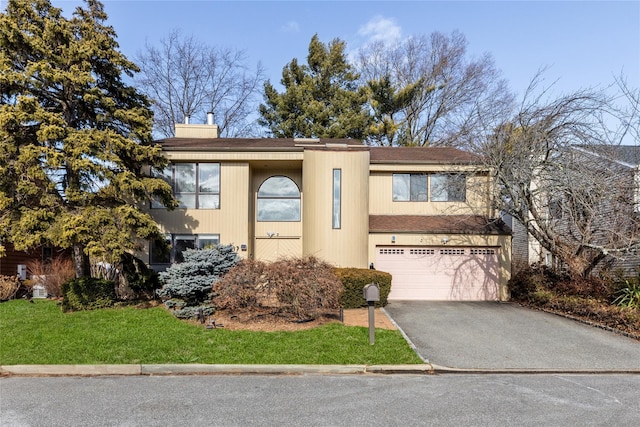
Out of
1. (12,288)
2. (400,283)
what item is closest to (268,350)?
(400,283)

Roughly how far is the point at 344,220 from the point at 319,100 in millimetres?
16990

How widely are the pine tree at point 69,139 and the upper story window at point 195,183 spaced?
2.06 metres

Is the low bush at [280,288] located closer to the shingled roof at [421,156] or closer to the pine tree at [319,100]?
the shingled roof at [421,156]

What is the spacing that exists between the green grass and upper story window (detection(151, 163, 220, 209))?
234 inches

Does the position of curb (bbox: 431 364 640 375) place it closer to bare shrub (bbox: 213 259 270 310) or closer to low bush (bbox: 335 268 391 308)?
Answer: bare shrub (bbox: 213 259 270 310)

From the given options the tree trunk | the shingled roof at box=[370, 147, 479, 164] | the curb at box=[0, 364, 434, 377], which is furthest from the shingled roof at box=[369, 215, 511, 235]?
the tree trunk

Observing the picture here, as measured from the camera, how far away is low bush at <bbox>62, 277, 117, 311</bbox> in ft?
37.5

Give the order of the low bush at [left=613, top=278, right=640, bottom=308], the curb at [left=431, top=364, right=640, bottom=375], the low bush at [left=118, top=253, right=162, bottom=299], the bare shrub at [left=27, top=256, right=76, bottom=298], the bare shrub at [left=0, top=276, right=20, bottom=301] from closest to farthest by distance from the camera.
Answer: the curb at [left=431, top=364, right=640, bottom=375] < the low bush at [left=613, top=278, right=640, bottom=308] < the low bush at [left=118, top=253, right=162, bottom=299] < the bare shrub at [left=0, top=276, right=20, bottom=301] < the bare shrub at [left=27, top=256, right=76, bottom=298]

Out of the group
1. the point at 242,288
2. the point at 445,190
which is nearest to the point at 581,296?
the point at 445,190

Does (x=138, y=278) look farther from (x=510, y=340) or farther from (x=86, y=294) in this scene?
(x=510, y=340)

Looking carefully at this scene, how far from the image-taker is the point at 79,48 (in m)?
12.0

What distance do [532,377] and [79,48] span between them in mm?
13577

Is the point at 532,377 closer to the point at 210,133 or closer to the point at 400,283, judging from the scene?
the point at 400,283

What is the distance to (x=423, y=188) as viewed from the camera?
54.4 feet
